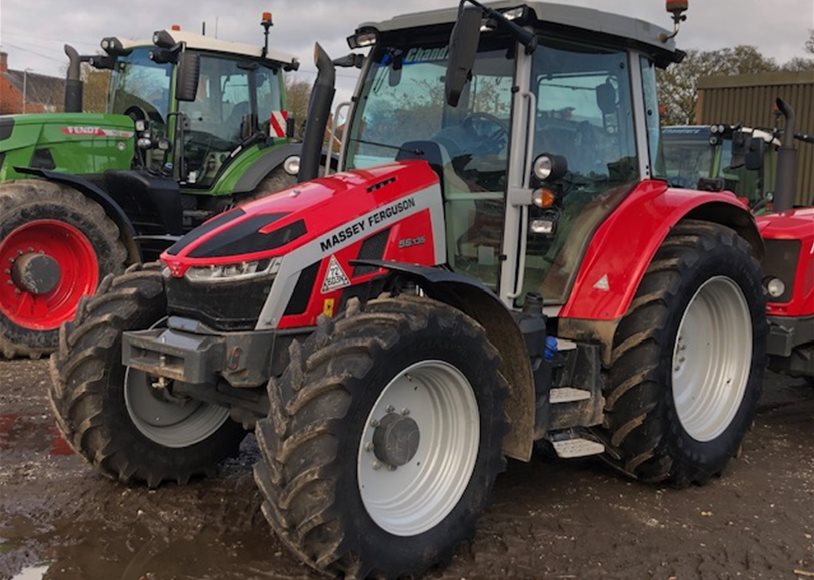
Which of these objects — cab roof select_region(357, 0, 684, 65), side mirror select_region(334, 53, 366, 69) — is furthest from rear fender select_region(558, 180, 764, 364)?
side mirror select_region(334, 53, 366, 69)

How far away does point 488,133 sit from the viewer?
404 cm

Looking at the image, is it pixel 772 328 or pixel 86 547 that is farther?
pixel 772 328

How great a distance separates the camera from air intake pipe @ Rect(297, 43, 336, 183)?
3.89 metres

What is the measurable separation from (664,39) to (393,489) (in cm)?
285

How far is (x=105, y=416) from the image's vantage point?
→ 3.86 meters

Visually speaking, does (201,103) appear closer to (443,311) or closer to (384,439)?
(443,311)

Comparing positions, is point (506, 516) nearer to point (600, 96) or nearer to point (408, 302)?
point (408, 302)

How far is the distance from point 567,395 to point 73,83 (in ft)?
21.6

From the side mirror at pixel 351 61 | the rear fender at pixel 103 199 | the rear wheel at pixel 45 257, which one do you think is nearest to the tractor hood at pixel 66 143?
the rear fender at pixel 103 199

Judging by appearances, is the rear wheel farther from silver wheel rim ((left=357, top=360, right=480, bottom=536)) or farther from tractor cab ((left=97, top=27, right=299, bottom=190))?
silver wheel rim ((left=357, top=360, right=480, bottom=536))

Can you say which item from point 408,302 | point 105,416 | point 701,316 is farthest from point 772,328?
point 105,416

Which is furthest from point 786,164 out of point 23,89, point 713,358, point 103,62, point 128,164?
point 23,89

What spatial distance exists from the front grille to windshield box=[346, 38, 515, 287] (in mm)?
1062

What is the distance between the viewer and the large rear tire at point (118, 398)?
3814mm
